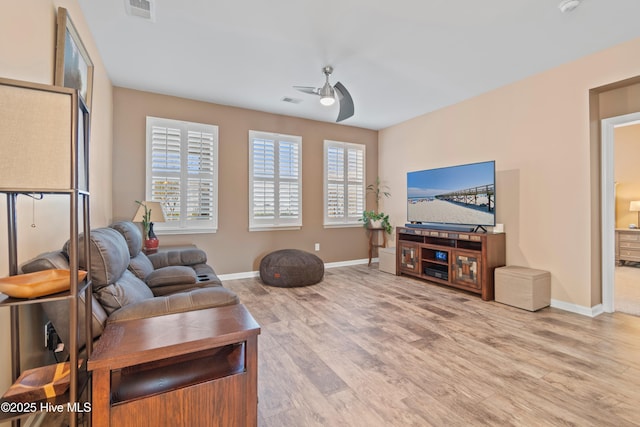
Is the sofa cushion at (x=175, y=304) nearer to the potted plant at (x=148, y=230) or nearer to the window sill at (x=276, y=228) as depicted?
the potted plant at (x=148, y=230)

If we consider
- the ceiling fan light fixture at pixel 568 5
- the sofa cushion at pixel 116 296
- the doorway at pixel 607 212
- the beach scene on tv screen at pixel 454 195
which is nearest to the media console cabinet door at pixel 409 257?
the beach scene on tv screen at pixel 454 195

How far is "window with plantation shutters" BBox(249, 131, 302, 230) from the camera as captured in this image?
479cm

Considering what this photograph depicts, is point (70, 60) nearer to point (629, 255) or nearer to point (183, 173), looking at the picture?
point (183, 173)

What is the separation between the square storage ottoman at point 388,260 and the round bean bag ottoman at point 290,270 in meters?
1.38

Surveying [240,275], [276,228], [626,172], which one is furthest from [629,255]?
[240,275]

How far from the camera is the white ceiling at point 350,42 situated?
93.6 inches

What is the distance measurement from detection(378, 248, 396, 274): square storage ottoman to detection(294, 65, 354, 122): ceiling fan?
8.53 ft

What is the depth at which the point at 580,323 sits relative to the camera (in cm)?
289

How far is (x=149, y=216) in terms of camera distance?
3.77m

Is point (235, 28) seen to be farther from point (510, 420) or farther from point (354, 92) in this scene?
point (510, 420)

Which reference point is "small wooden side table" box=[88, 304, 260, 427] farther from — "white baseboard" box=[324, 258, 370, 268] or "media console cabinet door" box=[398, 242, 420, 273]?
"white baseboard" box=[324, 258, 370, 268]

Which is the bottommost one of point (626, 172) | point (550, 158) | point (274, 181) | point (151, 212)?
point (151, 212)

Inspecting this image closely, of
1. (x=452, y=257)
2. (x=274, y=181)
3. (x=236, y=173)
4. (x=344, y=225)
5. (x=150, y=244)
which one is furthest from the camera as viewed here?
(x=344, y=225)

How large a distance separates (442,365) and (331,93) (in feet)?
8.97
